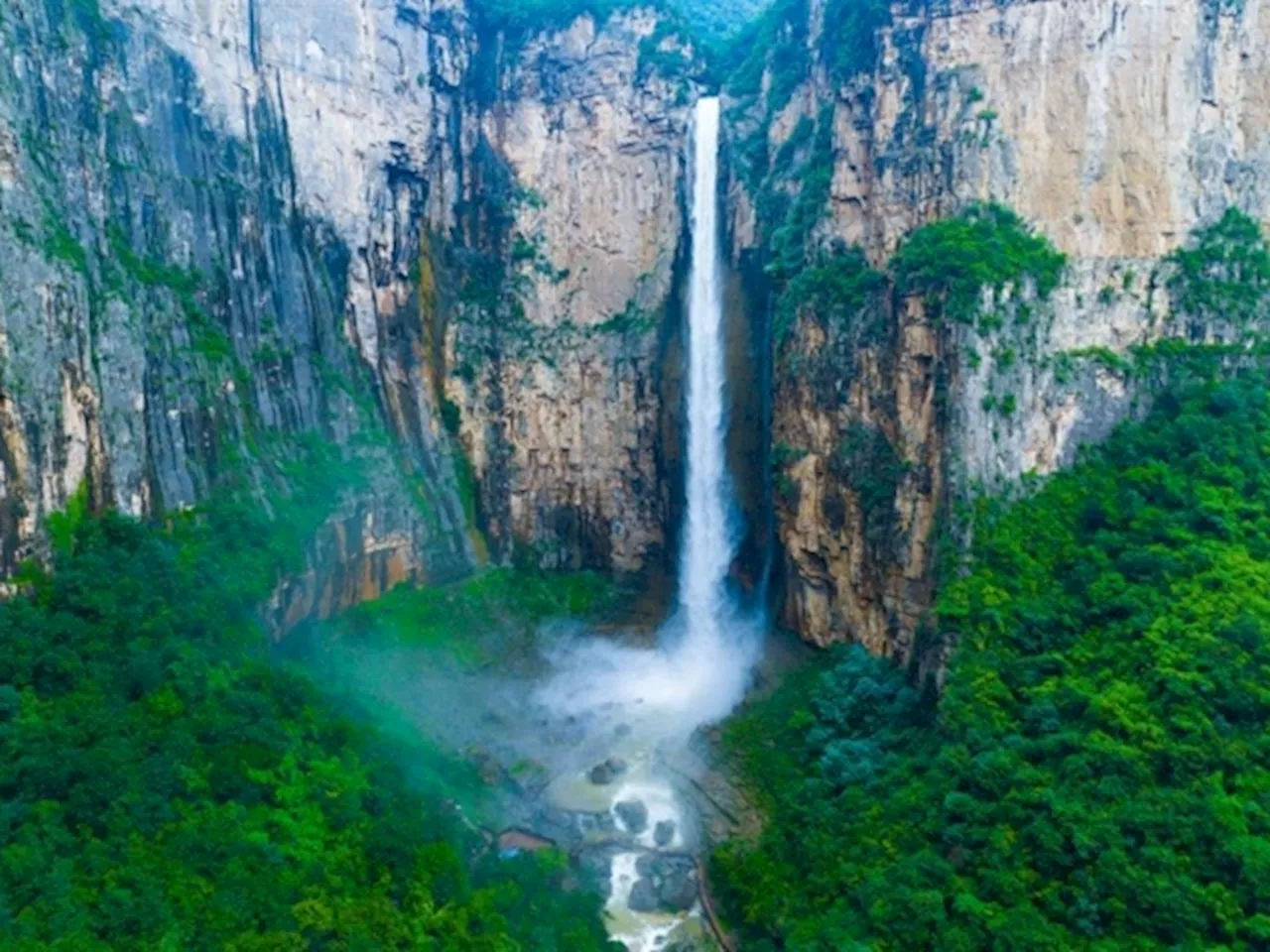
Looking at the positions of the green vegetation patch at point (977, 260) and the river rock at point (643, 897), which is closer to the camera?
the river rock at point (643, 897)

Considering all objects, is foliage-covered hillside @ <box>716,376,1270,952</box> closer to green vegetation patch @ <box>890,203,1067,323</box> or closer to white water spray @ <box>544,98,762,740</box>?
green vegetation patch @ <box>890,203,1067,323</box>

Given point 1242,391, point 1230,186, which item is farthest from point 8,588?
point 1230,186

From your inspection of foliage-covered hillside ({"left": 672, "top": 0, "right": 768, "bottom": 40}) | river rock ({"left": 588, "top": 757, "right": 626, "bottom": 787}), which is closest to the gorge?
river rock ({"left": 588, "top": 757, "right": 626, "bottom": 787})

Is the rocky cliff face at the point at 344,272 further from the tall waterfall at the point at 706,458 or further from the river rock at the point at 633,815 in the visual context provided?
the river rock at the point at 633,815

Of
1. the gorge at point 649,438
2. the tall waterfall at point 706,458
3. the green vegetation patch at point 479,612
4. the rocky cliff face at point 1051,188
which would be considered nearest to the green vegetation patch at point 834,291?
the gorge at point 649,438

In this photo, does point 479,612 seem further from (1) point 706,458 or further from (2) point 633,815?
(2) point 633,815

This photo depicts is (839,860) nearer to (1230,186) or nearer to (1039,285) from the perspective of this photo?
(1039,285)
